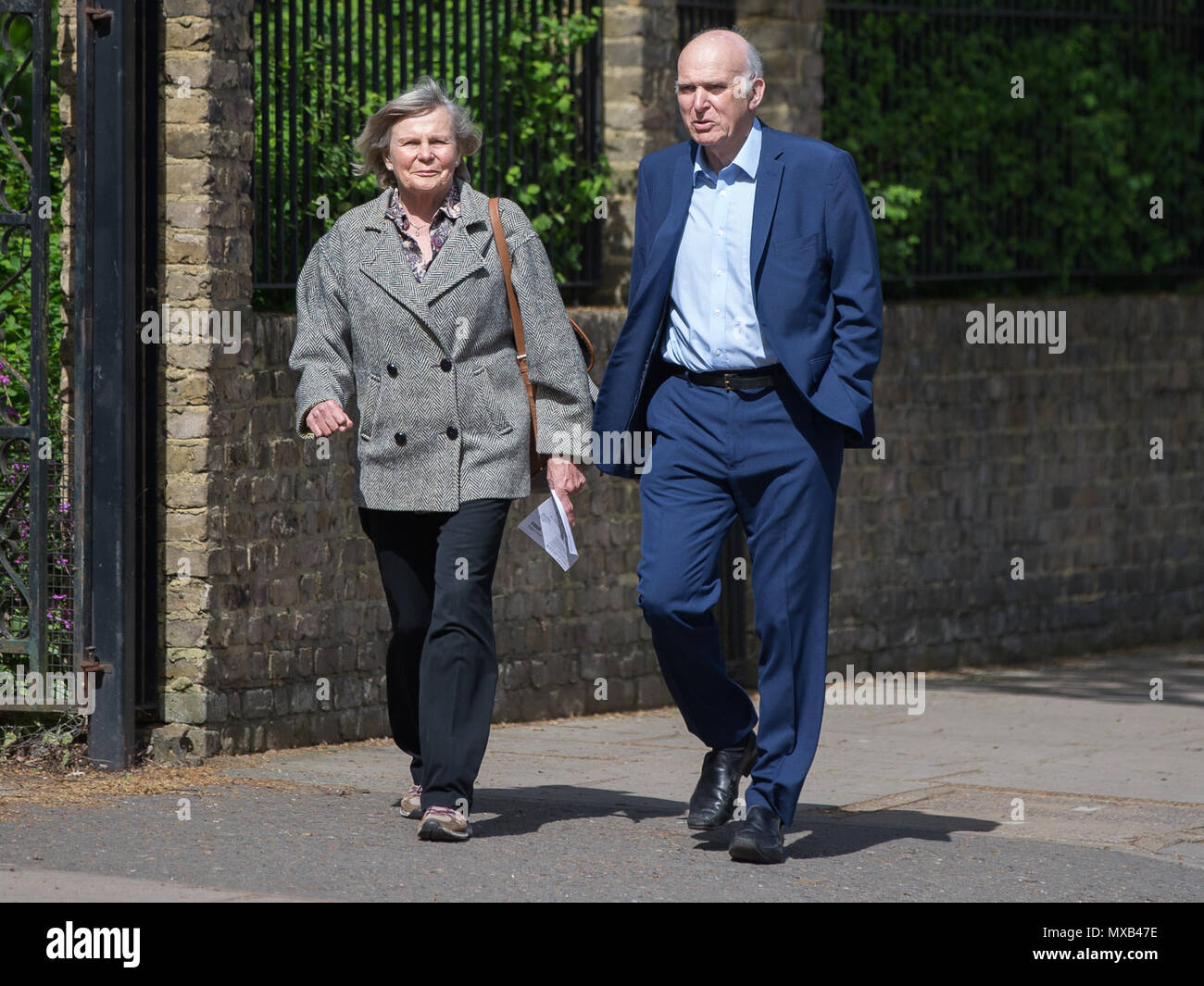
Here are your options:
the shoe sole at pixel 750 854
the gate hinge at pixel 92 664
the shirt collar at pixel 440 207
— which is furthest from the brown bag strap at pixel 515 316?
→ the gate hinge at pixel 92 664

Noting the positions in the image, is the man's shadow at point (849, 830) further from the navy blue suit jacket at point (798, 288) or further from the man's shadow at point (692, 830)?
the navy blue suit jacket at point (798, 288)

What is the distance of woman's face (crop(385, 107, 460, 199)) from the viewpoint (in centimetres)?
667

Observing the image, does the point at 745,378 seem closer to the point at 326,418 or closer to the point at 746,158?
the point at 746,158

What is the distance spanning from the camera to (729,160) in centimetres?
657

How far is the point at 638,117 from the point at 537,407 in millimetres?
3706

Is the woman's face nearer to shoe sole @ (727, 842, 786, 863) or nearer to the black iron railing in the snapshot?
shoe sole @ (727, 842, 786, 863)

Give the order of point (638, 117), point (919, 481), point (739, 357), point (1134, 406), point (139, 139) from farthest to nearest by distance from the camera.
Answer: point (1134, 406)
point (919, 481)
point (638, 117)
point (139, 139)
point (739, 357)

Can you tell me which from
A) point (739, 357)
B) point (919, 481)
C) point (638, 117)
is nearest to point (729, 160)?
point (739, 357)

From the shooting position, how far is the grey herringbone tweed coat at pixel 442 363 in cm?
660

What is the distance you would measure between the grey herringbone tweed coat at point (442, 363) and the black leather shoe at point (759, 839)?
1.11 meters

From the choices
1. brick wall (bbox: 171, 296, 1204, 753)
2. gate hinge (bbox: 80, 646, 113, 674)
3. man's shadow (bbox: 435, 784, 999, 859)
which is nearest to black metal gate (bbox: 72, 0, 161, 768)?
gate hinge (bbox: 80, 646, 113, 674)

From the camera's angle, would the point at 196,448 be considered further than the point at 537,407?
Yes

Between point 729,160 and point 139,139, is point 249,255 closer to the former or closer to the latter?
point 139,139

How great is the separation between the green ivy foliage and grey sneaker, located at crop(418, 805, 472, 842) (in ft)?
18.1
